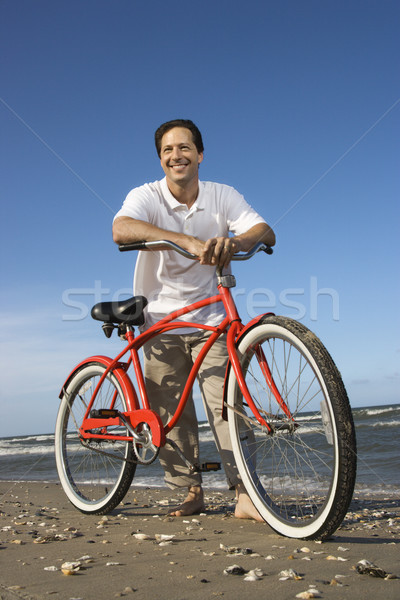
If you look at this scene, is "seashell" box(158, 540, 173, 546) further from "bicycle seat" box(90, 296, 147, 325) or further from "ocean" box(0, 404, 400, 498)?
"ocean" box(0, 404, 400, 498)

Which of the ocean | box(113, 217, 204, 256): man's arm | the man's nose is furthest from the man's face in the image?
the ocean

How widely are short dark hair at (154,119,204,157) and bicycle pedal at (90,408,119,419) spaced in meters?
1.73

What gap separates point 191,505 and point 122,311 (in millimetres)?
1288

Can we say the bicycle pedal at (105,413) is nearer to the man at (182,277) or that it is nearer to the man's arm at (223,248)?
the man at (182,277)

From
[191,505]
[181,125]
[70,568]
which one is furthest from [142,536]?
[181,125]

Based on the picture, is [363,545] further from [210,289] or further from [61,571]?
[210,289]

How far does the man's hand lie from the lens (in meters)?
2.57

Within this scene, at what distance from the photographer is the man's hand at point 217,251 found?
2.57 metres

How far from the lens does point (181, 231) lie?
11.3 ft

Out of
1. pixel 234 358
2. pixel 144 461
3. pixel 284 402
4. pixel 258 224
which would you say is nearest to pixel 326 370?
pixel 284 402

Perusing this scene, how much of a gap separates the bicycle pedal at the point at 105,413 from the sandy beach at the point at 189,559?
2.01 feet

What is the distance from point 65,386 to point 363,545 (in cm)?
243

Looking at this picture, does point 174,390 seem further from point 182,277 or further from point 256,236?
point 256,236

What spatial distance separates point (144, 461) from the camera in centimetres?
314
